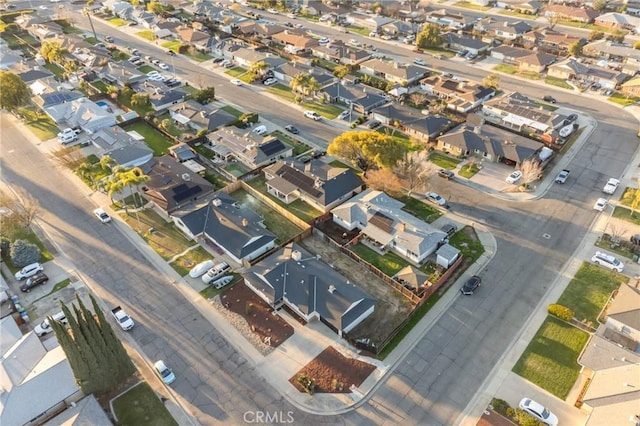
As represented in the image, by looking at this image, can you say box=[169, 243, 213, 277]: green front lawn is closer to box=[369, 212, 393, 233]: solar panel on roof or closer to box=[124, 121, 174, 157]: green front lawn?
box=[369, 212, 393, 233]: solar panel on roof

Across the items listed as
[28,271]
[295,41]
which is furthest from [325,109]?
[28,271]

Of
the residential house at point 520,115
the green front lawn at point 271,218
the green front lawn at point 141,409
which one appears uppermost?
the residential house at point 520,115

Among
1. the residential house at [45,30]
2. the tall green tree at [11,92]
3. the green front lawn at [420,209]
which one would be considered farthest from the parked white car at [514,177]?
the residential house at [45,30]

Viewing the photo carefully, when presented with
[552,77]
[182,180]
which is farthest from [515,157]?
[182,180]

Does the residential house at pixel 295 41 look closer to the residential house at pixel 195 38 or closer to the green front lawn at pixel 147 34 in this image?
the residential house at pixel 195 38

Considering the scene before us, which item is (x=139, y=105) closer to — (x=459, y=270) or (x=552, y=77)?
(x=459, y=270)

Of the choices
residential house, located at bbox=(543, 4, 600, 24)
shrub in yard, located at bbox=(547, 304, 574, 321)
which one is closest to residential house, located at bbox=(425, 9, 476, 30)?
residential house, located at bbox=(543, 4, 600, 24)
